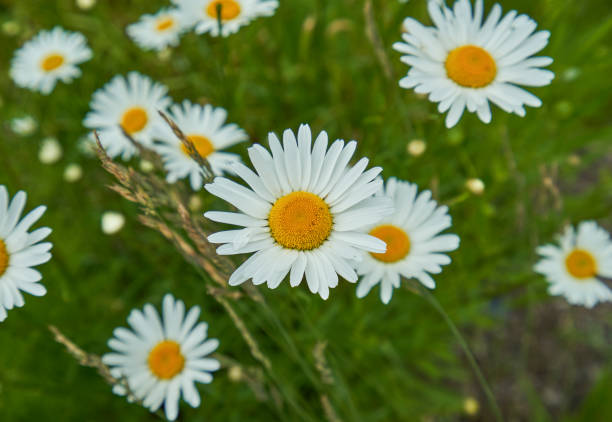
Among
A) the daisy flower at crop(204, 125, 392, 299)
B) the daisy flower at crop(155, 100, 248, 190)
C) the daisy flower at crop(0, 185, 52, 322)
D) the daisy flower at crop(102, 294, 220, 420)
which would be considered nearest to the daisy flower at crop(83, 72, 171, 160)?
the daisy flower at crop(155, 100, 248, 190)

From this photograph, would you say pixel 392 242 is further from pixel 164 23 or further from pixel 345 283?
pixel 164 23

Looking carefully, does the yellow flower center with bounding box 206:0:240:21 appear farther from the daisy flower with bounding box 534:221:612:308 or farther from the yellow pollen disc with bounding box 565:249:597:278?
the yellow pollen disc with bounding box 565:249:597:278

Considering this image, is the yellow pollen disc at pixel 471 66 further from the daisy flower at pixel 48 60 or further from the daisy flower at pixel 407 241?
the daisy flower at pixel 48 60

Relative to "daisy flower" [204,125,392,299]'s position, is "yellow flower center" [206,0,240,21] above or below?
above

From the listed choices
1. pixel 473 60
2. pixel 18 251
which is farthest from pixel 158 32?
pixel 473 60

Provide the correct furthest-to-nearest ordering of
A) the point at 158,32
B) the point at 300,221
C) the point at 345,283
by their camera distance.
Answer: the point at 158,32 → the point at 345,283 → the point at 300,221

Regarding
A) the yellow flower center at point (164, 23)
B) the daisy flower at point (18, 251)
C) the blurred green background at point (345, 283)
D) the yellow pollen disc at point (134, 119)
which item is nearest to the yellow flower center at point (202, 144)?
the blurred green background at point (345, 283)

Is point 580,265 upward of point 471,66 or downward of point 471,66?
downward
